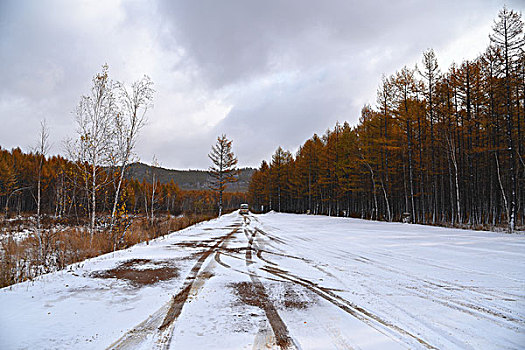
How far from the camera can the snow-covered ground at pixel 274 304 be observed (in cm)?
305

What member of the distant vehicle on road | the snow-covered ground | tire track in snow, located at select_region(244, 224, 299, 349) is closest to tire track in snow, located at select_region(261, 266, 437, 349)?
the snow-covered ground

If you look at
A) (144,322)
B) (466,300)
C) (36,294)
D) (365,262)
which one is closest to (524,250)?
(365,262)

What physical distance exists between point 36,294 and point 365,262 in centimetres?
712

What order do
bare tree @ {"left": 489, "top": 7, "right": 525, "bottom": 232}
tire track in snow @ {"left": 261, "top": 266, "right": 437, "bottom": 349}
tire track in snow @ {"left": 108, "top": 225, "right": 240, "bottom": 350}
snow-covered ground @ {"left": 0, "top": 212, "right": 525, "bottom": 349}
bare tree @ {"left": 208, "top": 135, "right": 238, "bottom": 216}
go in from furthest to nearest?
bare tree @ {"left": 208, "top": 135, "right": 238, "bottom": 216} < bare tree @ {"left": 489, "top": 7, "right": 525, "bottom": 232} < tire track in snow @ {"left": 261, "top": 266, "right": 437, "bottom": 349} < snow-covered ground @ {"left": 0, "top": 212, "right": 525, "bottom": 349} < tire track in snow @ {"left": 108, "top": 225, "right": 240, "bottom": 350}

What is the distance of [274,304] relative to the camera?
13.9 ft

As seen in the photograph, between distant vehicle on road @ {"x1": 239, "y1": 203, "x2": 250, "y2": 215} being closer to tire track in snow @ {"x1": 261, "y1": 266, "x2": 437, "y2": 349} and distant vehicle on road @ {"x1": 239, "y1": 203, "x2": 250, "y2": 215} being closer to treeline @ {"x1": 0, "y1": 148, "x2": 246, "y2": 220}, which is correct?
treeline @ {"x1": 0, "y1": 148, "x2": 246, "y2": 220}

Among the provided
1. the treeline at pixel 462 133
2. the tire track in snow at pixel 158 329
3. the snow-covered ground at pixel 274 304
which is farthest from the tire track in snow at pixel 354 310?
the treeline at pixel 462 133

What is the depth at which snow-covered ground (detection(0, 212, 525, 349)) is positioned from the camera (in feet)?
10.0

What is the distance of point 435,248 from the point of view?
8.84 meters

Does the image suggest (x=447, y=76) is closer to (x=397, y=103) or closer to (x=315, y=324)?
(x=397, y=103)

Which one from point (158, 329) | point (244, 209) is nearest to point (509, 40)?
point (158, 329)

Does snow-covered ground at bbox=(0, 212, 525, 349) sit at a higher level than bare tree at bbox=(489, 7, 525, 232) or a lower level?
lower

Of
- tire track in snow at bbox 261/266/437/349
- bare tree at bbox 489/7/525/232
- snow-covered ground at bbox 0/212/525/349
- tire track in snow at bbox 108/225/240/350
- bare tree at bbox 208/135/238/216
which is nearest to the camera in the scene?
tire track in snow at bbox 108/225/240/350

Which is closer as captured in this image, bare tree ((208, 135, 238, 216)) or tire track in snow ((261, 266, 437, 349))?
tire track in snow ((261, 266, 437, 349))
